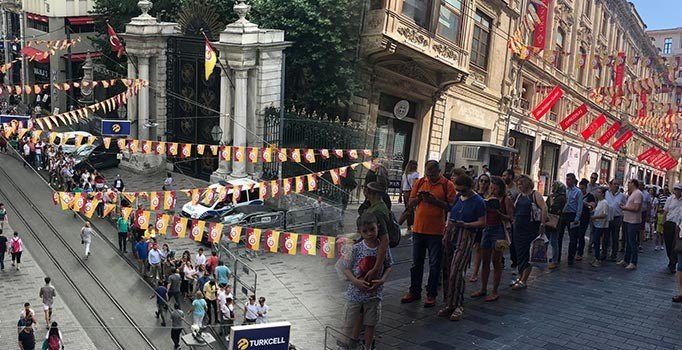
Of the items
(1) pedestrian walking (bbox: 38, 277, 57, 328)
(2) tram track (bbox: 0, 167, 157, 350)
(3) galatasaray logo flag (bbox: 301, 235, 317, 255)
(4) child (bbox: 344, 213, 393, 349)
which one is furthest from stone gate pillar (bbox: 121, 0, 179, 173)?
(4) child (bbox: 344, 213, 393, 349)

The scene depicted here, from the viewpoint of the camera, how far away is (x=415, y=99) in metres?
3.74

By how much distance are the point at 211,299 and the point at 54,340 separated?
415 centimetres

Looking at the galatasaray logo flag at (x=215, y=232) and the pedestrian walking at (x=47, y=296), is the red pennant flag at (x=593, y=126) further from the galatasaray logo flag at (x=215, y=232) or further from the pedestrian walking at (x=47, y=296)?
the pedestrian walking at (x=47, y=296)

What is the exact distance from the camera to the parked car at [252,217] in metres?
5.90

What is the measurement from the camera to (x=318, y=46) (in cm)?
443

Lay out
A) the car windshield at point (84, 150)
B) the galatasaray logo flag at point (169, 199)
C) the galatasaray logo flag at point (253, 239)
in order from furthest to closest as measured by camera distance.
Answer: the car windshield at point (84, 150) < the galatasaray logo flag at point (169, 199) < the galatasaray logo flag at point (253, 239)

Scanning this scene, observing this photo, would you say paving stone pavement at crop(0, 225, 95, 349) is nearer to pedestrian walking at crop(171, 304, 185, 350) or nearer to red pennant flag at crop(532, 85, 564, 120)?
pedestrian walking at crop(171, 304, 185, 350)

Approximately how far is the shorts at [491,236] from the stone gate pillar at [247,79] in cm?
234

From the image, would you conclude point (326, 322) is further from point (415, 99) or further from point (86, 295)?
point (86, 295)

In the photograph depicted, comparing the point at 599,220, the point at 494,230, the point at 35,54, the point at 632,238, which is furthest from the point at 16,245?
the point at 632,238

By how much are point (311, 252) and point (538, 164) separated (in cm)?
254

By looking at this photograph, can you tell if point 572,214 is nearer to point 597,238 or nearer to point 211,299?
point 597,238

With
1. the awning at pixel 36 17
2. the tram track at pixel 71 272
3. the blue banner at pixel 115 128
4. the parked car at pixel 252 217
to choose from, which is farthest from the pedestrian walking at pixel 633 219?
the awning at pixel 36 17

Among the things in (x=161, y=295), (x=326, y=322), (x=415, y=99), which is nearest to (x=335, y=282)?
(x=326, y=322)
